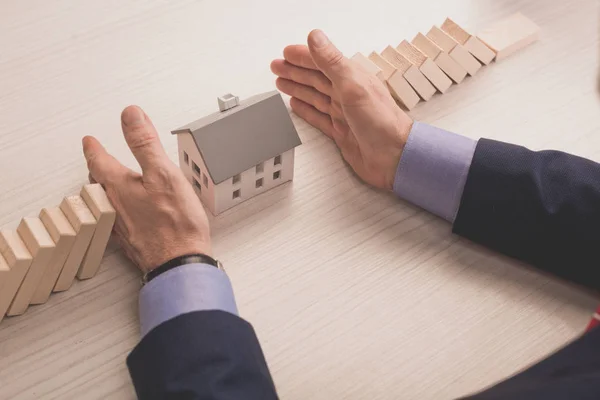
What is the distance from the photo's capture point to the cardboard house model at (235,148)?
39.4 inches

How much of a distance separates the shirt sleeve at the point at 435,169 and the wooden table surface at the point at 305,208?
35 mm

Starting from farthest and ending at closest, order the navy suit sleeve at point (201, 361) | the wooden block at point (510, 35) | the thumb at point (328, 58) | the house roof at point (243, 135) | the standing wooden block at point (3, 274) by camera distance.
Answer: the wooden block at point (510, 35) < the thumb at point (328, 58) < the house roof at point (243, 135) < the standing wooden block at point (3, 274) < the navy suit sleeve at point (201, 361)

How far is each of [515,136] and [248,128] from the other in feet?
1.53

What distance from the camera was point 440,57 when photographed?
4.18ft

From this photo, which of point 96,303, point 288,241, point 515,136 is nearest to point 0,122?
point 96,303

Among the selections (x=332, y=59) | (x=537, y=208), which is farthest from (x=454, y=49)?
(x=537, y=208)

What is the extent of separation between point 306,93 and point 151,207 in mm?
367

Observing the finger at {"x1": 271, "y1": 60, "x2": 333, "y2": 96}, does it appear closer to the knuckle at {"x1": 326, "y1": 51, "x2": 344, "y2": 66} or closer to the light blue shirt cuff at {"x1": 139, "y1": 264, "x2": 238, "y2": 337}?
the knuckle at {"x1": 326, "y1": 51, "x2": 344, "y2": 66}

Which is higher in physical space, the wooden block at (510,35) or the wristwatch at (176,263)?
the wooden block at (510,35)

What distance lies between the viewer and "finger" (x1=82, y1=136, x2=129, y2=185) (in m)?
1.00

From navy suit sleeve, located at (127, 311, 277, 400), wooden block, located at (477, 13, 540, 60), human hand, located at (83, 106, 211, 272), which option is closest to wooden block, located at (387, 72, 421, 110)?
wooden block, located at (477, 13, 540, 60)

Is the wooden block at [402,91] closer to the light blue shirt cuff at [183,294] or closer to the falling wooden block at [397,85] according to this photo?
the falling wooden block at [397,85]

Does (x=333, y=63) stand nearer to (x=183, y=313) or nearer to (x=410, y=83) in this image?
(x=410, y=83)

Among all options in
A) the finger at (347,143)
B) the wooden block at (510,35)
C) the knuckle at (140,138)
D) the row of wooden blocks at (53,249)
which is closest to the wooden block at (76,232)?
the row of wooden blocks at (53,249)
